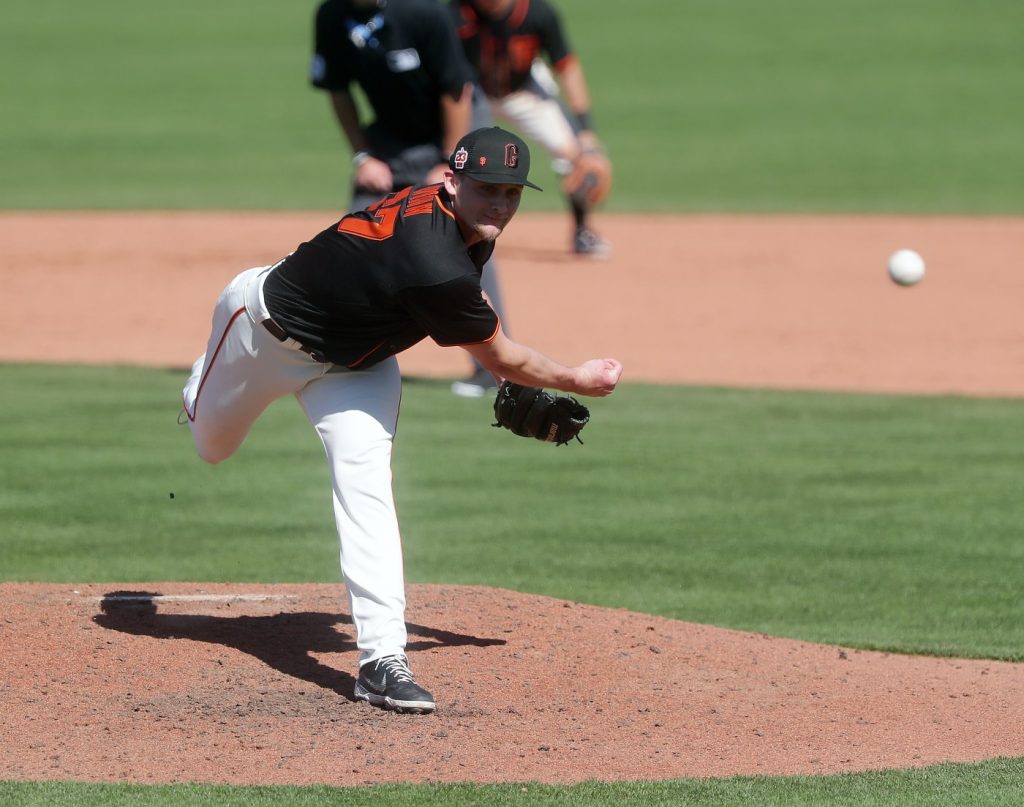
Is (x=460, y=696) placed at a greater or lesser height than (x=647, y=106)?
greater

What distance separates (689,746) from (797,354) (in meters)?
7.42

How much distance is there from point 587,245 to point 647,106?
1184 cm

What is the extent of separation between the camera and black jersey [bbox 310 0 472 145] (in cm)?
926

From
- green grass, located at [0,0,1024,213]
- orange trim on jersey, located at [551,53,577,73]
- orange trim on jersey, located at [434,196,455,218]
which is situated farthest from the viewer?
green grass, located at [0,0,1024,213]

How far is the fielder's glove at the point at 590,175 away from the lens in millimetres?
11969

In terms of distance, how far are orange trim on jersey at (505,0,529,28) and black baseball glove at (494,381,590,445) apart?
791cm

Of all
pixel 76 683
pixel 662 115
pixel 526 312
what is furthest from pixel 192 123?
pixel 76 683

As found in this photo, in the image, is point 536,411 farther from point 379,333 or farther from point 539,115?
point 539,115

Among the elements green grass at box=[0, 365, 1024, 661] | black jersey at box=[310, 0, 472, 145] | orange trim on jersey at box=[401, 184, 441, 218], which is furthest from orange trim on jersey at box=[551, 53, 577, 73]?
orange trim on jersey at box=[401, 184, 441, 218]

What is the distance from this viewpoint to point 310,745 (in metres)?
4.70

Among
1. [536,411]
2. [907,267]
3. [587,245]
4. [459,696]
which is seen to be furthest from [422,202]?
[587,245]

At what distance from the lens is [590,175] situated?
12.1 meters

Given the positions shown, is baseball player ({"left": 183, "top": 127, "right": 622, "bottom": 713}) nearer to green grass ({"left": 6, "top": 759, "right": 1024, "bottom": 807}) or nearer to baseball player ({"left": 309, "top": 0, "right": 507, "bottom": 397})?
green grass ({"left": 6, "top": 759, "right": 1024, "bottom": 807})

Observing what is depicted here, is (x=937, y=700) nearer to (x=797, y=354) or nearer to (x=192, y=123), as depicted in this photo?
(x=797, y=354)
